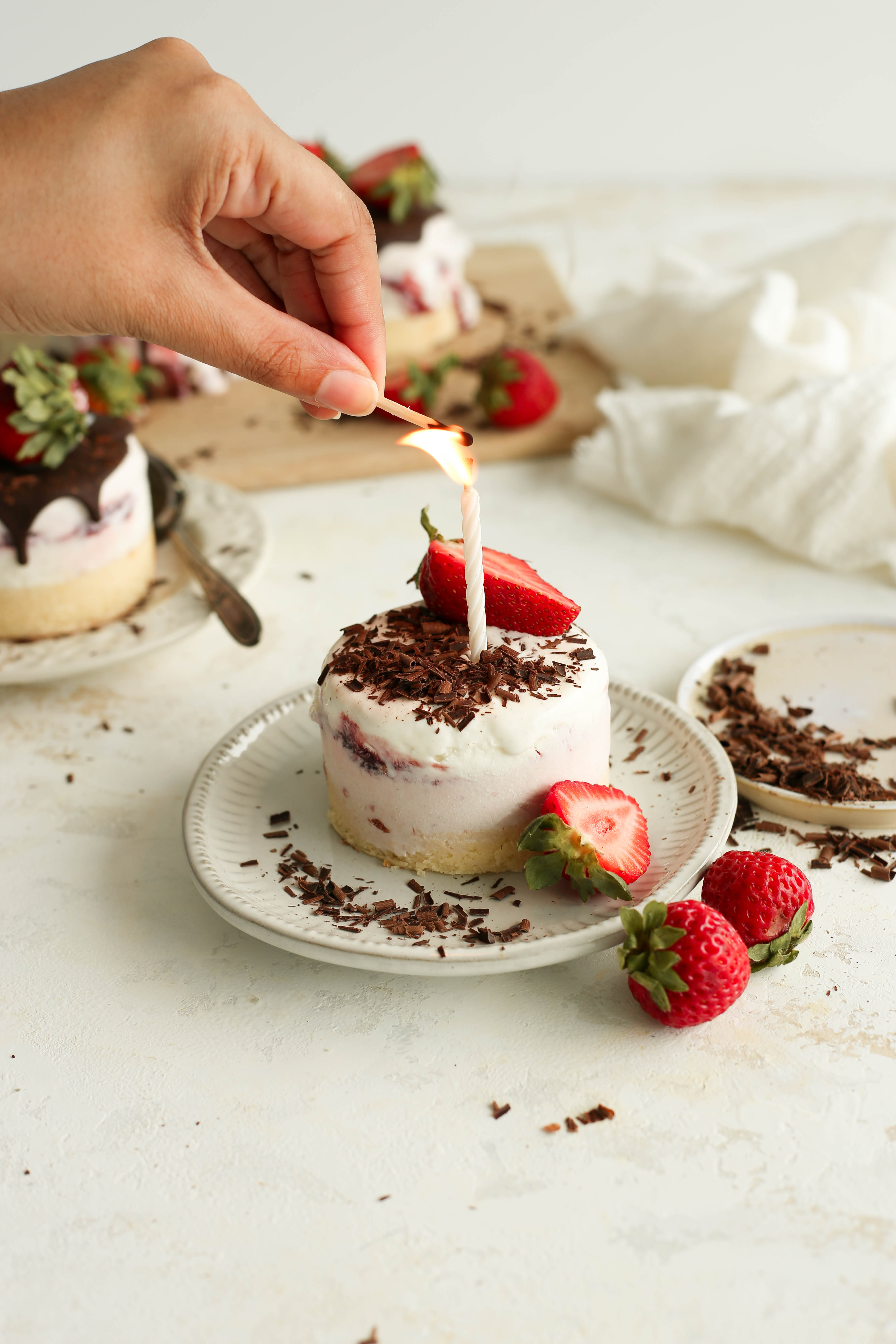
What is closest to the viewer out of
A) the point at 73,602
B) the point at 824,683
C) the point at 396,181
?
the point at 824,683

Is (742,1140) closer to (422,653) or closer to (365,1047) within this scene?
(365,1047)

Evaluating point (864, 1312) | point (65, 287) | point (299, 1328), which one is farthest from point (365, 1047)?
point (65, 287)

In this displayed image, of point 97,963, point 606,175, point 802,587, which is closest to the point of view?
point 97,963

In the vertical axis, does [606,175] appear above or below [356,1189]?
above

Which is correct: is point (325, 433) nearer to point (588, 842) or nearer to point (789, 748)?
point (789, 748)

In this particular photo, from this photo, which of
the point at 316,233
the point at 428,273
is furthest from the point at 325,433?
the point at 316,233

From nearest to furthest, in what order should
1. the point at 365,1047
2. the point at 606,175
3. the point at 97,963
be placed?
the point at 365,1047 → the point at 97,963 → the point at 606,175
